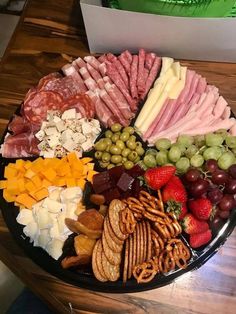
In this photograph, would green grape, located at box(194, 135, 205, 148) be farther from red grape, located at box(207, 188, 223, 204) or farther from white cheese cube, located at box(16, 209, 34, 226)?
white cheese cube, located at box(16, 209, 34, 226)

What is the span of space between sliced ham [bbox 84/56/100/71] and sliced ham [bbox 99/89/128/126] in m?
0.12

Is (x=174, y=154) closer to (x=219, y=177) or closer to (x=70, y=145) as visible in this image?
(x=219, y=177)

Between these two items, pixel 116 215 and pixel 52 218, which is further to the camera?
pixel 52 218

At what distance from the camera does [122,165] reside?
4.54 ft

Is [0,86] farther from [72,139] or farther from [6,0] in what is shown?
[6,0]

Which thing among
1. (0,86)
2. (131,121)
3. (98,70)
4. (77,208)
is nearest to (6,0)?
(0,86)

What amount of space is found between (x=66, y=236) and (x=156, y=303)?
32cm

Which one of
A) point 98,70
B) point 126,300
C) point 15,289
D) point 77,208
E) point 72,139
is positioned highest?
point 98,70

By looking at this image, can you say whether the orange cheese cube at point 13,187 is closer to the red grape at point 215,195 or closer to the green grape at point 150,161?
the green grape at point 150,161

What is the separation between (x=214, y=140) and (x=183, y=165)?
0.12 meters

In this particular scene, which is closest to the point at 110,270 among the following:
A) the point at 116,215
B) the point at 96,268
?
the point at 96,268

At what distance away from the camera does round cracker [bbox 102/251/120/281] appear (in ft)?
4.01

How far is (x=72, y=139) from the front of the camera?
56.7 inches

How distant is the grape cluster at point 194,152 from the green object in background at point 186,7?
0.38 metres
